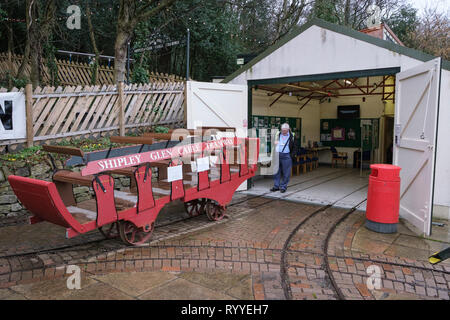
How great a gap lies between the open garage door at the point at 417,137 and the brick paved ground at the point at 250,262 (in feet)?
2.53

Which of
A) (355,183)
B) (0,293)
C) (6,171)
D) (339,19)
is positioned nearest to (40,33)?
(6,171)

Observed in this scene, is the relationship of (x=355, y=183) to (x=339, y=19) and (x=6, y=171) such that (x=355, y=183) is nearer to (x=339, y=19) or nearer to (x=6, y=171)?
(x=6, y=171)

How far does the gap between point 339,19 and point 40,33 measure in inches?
746

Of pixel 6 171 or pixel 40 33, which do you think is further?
Answer: pixel 40 33

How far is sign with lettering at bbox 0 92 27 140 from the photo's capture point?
23.6 ft

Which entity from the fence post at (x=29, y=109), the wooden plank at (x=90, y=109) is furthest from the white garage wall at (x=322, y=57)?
the fence post at (x=29, y=109)

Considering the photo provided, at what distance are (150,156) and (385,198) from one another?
397cm

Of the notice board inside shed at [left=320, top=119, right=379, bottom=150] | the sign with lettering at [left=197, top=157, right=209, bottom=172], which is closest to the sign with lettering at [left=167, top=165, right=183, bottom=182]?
the sign with lettering at [left=197, top=157, right=209, bottom=172]

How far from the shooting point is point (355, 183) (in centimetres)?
1141

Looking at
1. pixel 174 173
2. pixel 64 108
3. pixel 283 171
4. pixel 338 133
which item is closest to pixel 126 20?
pixel 64 108

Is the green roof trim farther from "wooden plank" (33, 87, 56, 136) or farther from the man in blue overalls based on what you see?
"wooden plank" (33, 87, 56, 136)

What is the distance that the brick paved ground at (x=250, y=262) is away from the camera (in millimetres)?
4141

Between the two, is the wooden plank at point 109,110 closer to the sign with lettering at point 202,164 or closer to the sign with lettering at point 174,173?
the sign with lettering at point 202,164

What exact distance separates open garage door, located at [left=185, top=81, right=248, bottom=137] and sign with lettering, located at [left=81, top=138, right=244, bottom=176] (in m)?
2.17
